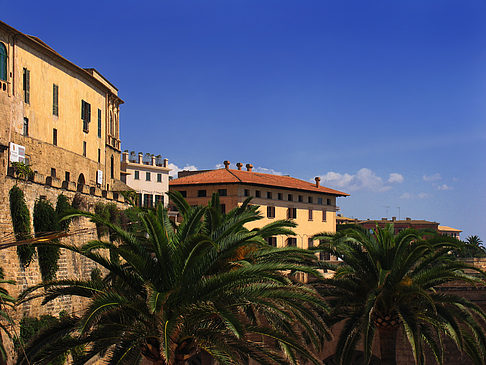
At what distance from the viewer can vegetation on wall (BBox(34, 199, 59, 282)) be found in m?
30.5

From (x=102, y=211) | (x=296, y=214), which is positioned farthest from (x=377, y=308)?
(x=296, y=214)

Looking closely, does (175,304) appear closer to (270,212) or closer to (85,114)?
(85,114)

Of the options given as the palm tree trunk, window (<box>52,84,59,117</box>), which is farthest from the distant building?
the palm tree trunk

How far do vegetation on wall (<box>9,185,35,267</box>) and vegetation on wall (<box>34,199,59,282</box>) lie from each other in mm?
1123

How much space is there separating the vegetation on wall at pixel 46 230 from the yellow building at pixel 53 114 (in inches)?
70.9

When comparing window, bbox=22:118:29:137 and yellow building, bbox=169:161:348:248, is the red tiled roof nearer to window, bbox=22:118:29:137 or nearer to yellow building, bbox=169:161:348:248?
yellow building, bbox=169:161:348:248

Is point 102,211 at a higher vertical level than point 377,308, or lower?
higher

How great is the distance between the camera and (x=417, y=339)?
19.1 m

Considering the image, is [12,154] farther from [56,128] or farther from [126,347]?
[126,347]

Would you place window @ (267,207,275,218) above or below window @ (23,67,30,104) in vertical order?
below

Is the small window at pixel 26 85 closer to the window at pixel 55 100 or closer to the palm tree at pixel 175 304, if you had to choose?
the window at pixel 55 100

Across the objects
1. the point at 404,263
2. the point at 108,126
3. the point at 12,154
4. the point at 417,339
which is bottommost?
the point at 417,339

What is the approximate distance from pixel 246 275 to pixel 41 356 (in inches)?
211

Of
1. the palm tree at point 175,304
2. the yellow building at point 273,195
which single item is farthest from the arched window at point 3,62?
the yellow building at point 273,195
